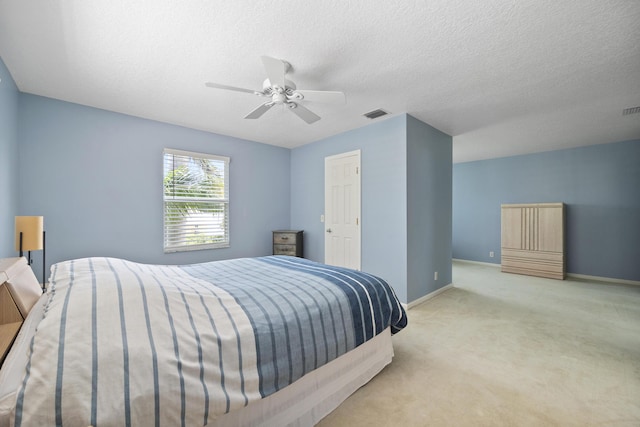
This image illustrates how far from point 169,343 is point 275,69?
1898 mm

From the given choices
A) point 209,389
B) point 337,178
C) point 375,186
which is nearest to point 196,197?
point 337,178

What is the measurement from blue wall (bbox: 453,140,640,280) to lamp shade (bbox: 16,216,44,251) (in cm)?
743

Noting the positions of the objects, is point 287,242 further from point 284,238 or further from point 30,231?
point 30,231

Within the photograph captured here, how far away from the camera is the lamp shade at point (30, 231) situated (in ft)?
6.97

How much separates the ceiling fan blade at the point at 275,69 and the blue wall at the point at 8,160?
7.57 ft

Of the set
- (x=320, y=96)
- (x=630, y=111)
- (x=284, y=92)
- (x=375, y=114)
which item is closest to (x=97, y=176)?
(x=284, y=92)

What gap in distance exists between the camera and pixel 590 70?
7.90 ft

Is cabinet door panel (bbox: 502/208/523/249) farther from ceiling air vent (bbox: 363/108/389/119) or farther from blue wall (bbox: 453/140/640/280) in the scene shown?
ceiling air vent (bbox: 363/108/389/119)

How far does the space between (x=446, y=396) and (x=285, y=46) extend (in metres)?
2.79

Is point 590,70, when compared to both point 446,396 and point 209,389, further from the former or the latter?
point 209,389

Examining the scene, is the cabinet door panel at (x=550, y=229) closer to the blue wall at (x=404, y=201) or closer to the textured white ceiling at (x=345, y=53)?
the textured white ceiling at (x=345, y=53)

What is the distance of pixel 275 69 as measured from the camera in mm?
2025

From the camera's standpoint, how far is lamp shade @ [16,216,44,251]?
2.12m

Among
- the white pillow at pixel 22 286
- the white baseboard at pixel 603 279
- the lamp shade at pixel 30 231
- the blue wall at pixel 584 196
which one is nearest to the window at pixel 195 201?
the lamp shade at pixel 30 231
